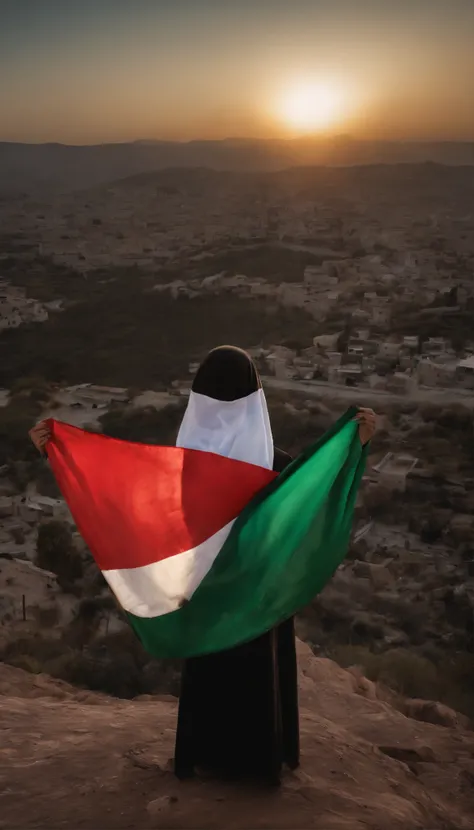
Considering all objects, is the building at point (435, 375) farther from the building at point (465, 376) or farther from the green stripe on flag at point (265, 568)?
the green stripe on flag at point (265, 568)

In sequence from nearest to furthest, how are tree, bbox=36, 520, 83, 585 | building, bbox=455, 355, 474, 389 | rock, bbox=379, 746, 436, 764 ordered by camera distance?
rock, bbox=379, 746, 436, 764, tree, bbox=36, 520, 83, 585, building, bbox=455, 355, 474, 389

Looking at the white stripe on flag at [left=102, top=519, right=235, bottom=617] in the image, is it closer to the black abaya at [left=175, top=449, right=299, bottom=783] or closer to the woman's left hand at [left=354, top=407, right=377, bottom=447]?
the black abaya at [left=175, top=449, right=299, bottom=783]

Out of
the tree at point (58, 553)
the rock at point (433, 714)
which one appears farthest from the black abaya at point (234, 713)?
the tree at point (58, 553)

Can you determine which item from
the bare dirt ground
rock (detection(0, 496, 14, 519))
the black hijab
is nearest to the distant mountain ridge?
rock (detection(0, 496, 14, 519))

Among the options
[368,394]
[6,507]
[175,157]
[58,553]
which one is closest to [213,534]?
[58,553]

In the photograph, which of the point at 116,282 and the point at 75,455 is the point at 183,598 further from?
the point at 116,282

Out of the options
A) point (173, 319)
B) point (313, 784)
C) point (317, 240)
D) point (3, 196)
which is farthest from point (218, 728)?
point (3, 196)
